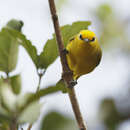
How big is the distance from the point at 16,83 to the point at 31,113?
13cm

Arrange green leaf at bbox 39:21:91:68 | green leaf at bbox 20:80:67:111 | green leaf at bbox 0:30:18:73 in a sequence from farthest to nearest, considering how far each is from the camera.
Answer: green leaf at bbox 39:21:91:68 → green leaf at bbox 0:30:18:73 → green leaf at bbox 20:80:67:111

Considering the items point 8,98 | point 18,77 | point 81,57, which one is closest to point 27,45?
point 18,77

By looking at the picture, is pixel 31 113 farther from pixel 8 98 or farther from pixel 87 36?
pixel 87 36

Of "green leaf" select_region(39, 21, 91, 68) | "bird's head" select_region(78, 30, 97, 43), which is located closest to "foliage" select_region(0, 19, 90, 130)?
"green leaf" select_region(39, 21, 91, 68)

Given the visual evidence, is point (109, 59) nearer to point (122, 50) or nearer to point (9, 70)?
point (122, 50)

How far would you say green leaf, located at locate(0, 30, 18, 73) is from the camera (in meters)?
0.81

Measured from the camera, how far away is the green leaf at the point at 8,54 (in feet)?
2.67

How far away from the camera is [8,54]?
0.82 m

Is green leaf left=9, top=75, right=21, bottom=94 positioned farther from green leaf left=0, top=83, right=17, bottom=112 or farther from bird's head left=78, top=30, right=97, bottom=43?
bird's head left=78, top=30, right=97, bottom=43

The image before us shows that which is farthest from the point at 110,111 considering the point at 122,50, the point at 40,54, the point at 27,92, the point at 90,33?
the point at 122,50

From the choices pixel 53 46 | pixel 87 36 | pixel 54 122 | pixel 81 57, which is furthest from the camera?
pixel 87 36

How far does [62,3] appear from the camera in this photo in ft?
12.8

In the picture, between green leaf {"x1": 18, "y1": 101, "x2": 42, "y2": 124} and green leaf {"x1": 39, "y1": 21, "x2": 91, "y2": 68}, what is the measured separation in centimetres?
38

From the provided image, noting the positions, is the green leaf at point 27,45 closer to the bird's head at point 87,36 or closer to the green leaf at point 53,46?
the green leaf at point 53,46
